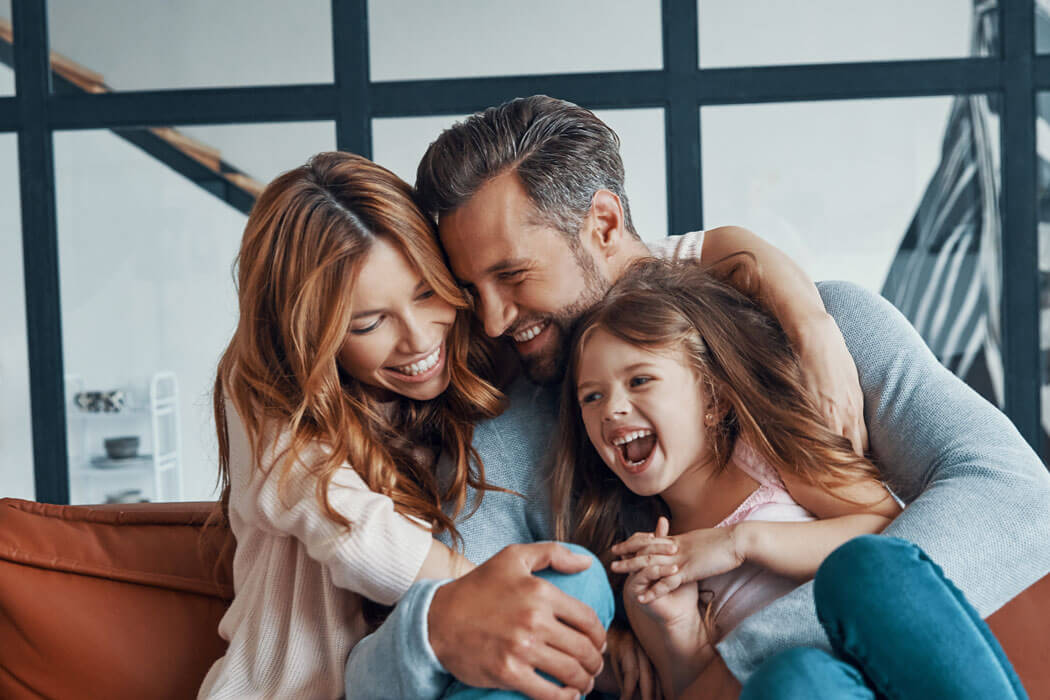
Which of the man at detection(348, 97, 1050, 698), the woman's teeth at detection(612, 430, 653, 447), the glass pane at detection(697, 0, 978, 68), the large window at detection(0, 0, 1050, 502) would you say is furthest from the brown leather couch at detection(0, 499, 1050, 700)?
the glass pane at detection(697, 0, 978, 68)

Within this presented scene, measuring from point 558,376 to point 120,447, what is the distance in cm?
268

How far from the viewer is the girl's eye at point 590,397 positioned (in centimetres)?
127

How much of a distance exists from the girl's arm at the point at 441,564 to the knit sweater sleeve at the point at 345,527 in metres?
0.02

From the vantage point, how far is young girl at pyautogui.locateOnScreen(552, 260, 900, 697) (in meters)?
1.14

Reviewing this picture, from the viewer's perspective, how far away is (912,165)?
11.4 feet

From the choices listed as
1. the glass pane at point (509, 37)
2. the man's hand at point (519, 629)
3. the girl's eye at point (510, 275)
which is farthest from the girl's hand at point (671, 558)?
the glass pane at point (509, 37)

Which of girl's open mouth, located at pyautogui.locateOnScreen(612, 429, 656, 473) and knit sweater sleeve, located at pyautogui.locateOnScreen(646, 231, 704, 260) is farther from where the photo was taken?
knit sweater sleeve, located at pyautogui.locateOnScreen(646, 231, 704, 260)

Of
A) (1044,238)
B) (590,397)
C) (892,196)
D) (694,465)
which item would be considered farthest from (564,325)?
(1044,238)

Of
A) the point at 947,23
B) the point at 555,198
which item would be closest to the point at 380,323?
the point at 555,198

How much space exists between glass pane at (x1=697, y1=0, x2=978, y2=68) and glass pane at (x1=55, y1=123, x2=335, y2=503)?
179 cm

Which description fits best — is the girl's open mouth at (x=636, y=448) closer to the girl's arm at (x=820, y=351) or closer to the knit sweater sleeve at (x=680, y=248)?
the girl's arm at (x=820, y=351)

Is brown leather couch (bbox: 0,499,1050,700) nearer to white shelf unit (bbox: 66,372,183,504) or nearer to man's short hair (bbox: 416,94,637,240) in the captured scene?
man's short hair (bbox: 416,94,637,240)

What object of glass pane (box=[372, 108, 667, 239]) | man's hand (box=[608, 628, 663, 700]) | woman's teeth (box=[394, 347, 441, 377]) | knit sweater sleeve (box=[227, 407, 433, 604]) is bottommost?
man's hand (box=[608, 628, 663, 700])

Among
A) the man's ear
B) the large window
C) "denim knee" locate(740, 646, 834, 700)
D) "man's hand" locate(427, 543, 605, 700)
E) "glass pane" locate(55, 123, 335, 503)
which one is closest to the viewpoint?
"denim knee" locate(740, 646, 834, 700)
